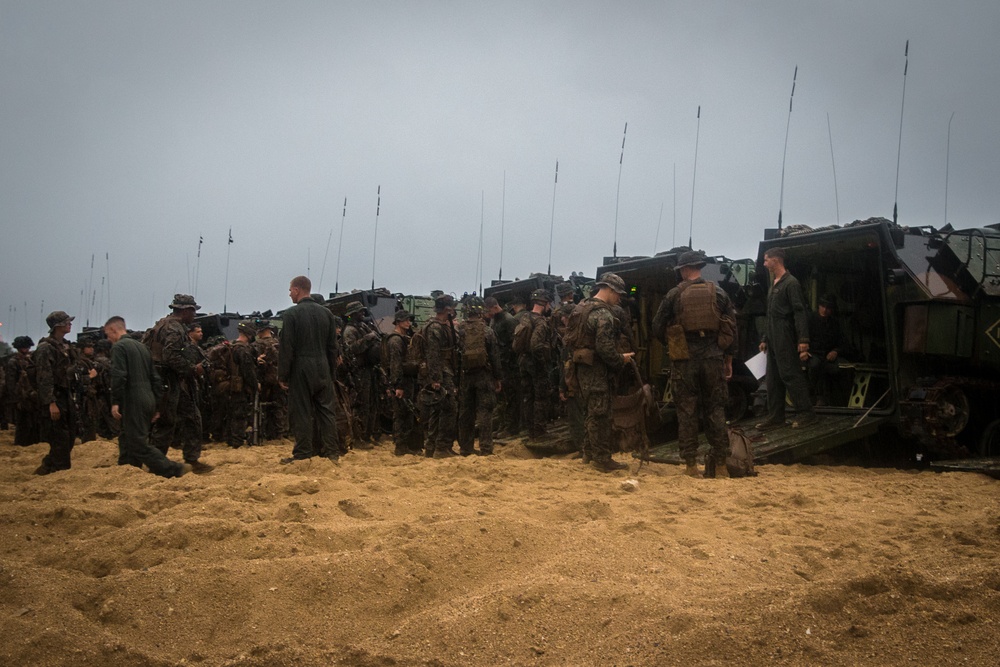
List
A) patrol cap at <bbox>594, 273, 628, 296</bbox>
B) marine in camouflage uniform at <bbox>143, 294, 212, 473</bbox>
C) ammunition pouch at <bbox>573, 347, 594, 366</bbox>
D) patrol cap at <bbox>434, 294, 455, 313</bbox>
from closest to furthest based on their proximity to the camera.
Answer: ammunition pouch at <bbox>573, 347, 594, 366</bbox> → marine in camouflage uniform at <bbox>143, 294, 212, 473</bbox> → patrol cap at <bbox>594, 273, 628, 296</bbox> → patrol cap at <bbox>434, 294, 455, 313</bbox>

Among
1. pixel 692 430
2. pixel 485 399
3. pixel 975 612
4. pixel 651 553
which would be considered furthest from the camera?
pixel 485 399

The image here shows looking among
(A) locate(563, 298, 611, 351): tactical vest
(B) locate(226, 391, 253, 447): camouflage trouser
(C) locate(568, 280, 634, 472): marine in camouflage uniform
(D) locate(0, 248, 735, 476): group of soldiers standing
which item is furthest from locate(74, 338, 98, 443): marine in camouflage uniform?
(C) locate(568, 280, 634, 472): marine in camouflage uniform

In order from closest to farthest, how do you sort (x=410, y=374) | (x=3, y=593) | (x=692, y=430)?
(x=3, y=593) < (x=692, y=430) < (x=410, y=374)

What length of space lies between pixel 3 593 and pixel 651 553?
11.8ft

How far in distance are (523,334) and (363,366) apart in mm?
2708

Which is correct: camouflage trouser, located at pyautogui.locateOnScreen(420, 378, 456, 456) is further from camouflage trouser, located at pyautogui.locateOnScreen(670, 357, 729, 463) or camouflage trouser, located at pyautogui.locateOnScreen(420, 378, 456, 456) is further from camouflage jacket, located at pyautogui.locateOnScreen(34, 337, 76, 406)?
camouflage jacket, located at pyautogui.locateOnScreen(34, 337, 76, 406)

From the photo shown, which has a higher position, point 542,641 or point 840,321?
point 840,321

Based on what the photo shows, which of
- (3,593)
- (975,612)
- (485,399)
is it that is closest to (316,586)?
(3,593)

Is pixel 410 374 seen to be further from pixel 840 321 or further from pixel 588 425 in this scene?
pixel 840 321

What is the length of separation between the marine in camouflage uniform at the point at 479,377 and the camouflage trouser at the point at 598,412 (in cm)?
202

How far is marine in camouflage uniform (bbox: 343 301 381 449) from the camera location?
42.9 ft

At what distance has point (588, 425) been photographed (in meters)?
9.15

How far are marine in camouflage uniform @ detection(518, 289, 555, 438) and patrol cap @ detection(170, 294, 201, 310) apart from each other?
14.8ft

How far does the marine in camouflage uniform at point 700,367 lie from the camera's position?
8.51m
